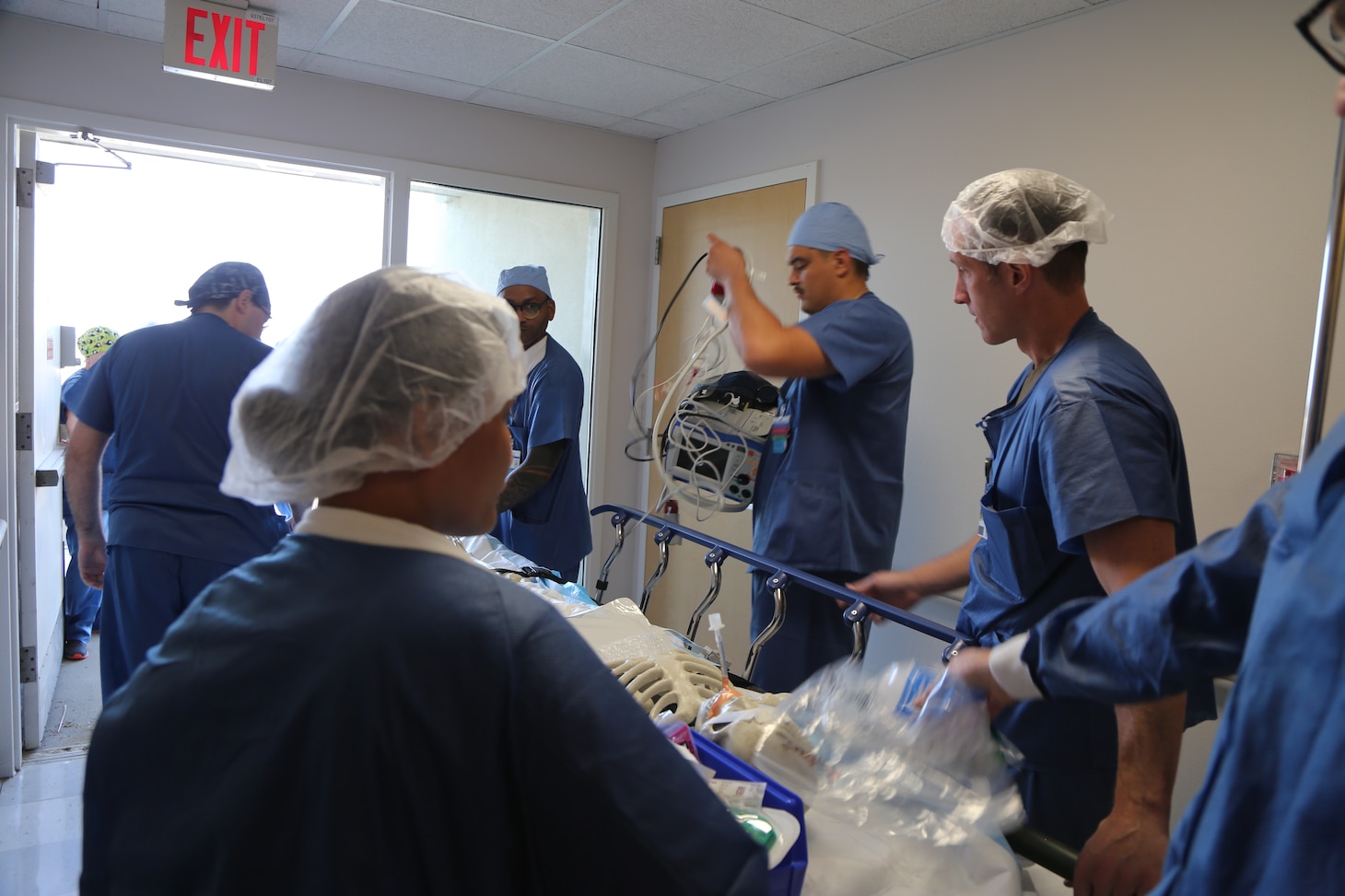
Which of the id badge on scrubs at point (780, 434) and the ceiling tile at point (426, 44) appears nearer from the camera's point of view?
the id badge on scrubs at point (780, 434)

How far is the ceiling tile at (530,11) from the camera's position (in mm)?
2605

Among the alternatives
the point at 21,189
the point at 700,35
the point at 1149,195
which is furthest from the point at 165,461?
the point at 1149,195

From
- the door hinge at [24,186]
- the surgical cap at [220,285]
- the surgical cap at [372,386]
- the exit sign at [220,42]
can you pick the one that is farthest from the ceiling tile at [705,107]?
the surgical cap at [372,386]

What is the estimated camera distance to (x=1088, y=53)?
7.99ft

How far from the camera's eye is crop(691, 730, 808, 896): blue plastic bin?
973 millimetres

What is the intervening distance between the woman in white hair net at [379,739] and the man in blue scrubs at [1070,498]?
61 cm

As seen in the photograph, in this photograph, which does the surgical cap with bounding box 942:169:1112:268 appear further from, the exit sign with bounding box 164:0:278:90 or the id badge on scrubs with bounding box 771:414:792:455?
the exit sign with bounding box 164:0:278:90

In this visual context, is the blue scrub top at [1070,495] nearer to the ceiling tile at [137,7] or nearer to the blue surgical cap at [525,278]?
the blue surgical cap at [525,278]

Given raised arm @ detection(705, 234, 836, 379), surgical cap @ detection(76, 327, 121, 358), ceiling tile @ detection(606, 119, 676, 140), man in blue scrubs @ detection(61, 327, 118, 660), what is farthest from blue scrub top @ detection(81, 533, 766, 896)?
surgical cap @ detection(76, 327, 121, 358)

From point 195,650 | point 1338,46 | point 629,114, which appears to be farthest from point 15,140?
point 1338,46

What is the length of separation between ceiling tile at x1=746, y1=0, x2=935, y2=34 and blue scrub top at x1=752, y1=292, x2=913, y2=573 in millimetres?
895

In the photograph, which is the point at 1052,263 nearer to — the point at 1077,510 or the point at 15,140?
the point at 1077,510

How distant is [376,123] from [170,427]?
1716mm

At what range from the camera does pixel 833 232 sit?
7.25 feet
